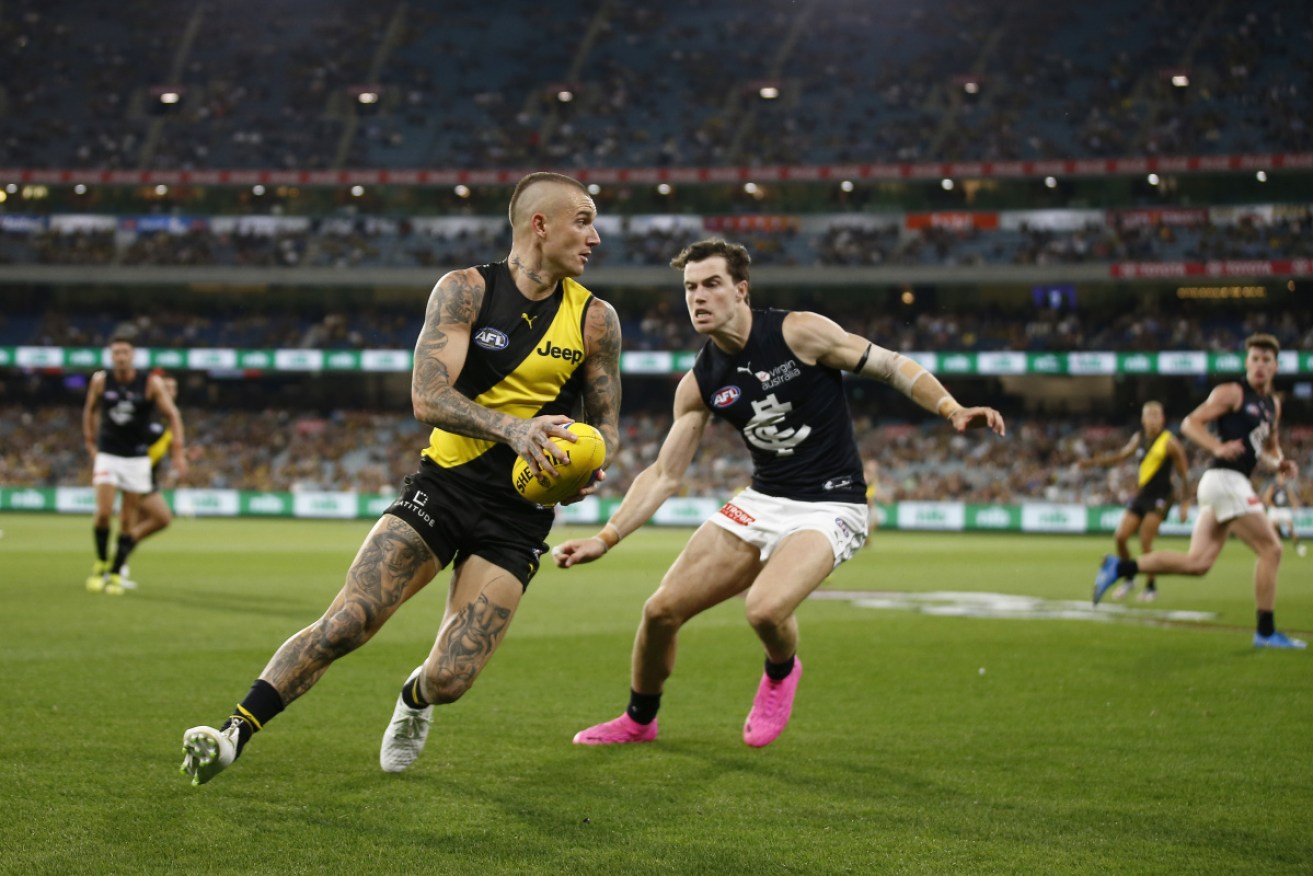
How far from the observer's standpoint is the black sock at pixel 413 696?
5.94 m

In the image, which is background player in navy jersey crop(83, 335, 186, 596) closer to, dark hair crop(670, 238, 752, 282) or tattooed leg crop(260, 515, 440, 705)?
dark hair crop(670, 238, 752, 282)

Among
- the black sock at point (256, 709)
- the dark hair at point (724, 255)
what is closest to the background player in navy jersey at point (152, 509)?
the dark hair at point (724, 255)

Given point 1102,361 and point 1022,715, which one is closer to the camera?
point 1022,715

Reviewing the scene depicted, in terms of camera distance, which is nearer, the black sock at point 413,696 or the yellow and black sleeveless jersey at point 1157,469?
the black sock at point 413,696

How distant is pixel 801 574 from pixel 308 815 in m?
2.64

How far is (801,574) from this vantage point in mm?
6684

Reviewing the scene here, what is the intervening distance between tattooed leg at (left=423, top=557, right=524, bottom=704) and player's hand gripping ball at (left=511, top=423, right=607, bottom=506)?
1.48 ft

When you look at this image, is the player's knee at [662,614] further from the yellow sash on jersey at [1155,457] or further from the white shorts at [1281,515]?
the white shorts at [1281,515]

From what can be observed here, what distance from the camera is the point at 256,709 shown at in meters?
5.25

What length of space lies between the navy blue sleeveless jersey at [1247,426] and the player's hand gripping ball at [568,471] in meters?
7.60

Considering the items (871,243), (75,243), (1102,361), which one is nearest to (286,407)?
(75,243)

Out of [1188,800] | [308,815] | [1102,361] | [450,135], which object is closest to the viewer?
[308,815]

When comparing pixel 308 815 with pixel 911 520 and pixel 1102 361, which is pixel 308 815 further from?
pixel 1102 361

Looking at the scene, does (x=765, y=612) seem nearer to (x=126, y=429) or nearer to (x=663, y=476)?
(x=663, y=476)
